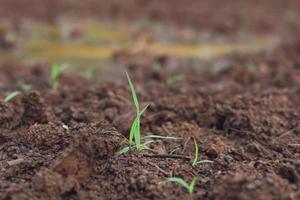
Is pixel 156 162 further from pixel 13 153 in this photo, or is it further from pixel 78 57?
pixel 78 57

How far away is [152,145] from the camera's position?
98.1 inches

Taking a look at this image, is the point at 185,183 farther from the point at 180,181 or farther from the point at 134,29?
the point at 134,29

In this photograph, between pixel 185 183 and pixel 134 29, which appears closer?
pixel 185 183

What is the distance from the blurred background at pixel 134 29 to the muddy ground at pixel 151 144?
2251mm

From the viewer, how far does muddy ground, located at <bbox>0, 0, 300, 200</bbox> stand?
6.51 ft

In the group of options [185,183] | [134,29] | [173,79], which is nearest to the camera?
[185,183]

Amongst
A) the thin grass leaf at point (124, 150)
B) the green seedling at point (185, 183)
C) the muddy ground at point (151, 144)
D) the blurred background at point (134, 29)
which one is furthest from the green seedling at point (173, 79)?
the green seedling at point (185, 183)

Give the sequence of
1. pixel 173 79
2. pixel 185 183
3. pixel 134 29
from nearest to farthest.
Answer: pixel 185 183, pixel 173 79, pixel 134 29

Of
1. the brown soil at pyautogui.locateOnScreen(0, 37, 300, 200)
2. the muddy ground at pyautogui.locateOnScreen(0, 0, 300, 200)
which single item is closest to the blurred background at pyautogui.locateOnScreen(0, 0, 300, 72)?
the muddy ground at pyautogui.locateOnScreen(0, 0, 300, 200)

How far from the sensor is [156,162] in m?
2.28

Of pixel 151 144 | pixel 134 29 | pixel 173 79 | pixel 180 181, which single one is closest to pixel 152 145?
pixel 151 144

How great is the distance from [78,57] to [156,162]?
4.28 m

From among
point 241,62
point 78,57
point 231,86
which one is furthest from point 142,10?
point 231,86

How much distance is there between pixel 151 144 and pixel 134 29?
590 centimetres
